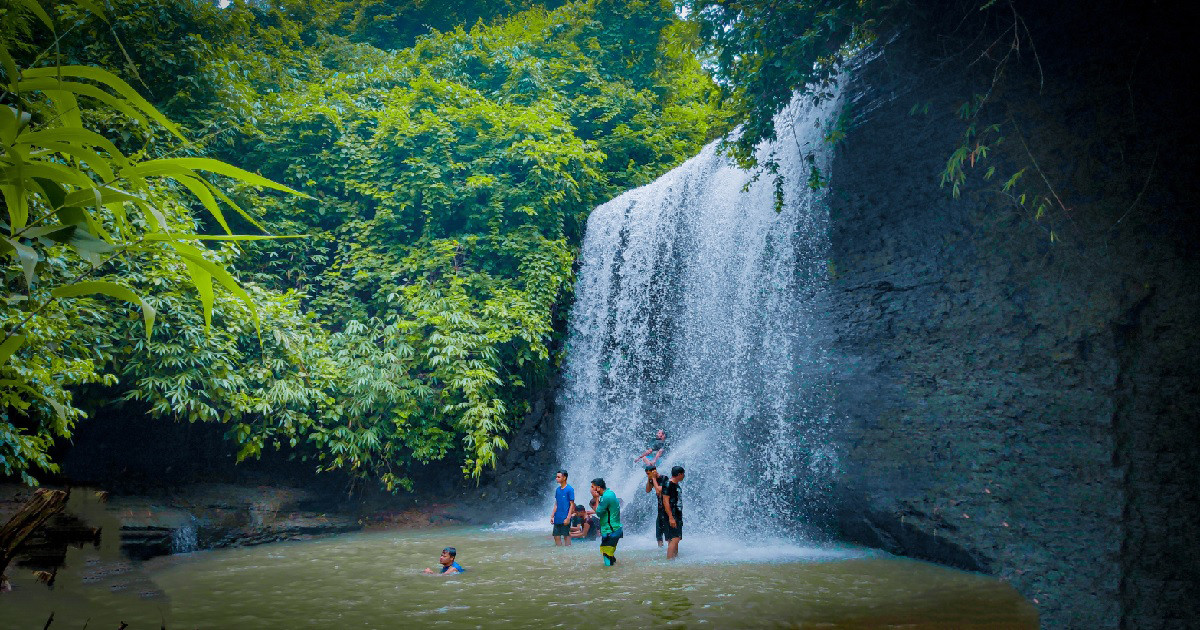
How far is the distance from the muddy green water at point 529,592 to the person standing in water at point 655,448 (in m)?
1.69

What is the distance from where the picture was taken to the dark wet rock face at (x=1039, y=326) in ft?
20.6

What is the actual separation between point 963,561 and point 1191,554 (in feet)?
8.44

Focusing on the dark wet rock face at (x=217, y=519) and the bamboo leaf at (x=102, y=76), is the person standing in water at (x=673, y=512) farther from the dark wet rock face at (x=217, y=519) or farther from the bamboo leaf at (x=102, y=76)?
the bamboo leaf at (x=102, y=76)

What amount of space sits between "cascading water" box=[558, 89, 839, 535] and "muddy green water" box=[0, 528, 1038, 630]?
161 cm

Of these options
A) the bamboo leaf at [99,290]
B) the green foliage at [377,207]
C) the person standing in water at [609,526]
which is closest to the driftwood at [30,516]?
the bamboo leaf at [99,290]

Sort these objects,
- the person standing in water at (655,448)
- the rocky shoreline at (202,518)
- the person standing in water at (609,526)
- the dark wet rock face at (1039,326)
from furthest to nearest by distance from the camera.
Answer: the person standing in water at (655,448), the rocky shoreline at (202,518), the person standing in water at (609,526), the dark wet rock face at (1039,326)

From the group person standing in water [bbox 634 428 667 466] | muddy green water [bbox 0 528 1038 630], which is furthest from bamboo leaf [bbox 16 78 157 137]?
person standing in water [bbox 634 428 667 466]

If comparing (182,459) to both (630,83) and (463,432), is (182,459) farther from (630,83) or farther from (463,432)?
(630,83)

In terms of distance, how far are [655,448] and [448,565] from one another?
5.17m

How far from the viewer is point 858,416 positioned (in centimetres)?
985

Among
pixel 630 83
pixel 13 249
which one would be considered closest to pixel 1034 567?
pixel 13 249

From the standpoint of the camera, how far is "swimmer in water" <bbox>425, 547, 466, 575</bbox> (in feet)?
27.1

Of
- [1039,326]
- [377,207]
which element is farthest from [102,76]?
[377,207]

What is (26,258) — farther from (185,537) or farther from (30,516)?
(185,537)
